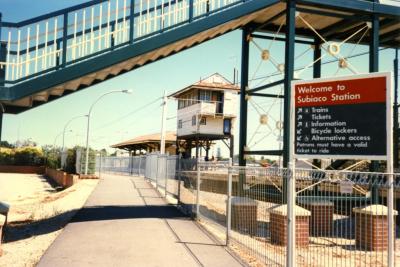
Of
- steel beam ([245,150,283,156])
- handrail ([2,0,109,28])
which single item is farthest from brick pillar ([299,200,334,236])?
handrail ([2,0,109,28])

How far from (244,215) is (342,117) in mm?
4088

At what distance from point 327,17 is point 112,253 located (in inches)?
399

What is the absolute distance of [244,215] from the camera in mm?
10344

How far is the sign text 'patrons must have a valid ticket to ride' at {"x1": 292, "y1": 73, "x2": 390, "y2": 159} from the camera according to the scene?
6.86 m

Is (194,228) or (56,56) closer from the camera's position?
(56,56)

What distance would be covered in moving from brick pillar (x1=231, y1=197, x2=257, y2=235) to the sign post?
2926 millimetres

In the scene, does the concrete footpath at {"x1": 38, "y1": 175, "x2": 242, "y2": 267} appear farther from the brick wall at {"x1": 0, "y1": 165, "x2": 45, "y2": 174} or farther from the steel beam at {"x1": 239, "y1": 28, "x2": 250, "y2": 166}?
the brick wall at {"x1": 0, "y1": 165, "x2": 45, "y2": 174}

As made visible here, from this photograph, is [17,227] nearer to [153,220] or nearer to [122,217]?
[122,217]

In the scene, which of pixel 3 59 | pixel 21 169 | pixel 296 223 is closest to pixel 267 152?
pixel 296 223

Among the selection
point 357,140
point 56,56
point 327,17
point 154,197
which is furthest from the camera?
point 154,197

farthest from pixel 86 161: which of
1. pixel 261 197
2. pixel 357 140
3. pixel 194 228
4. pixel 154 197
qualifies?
pixel 357 140

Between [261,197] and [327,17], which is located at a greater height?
[327,17]

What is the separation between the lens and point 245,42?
15016 mm

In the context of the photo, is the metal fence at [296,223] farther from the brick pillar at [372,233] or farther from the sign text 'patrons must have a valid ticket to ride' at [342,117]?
the sign text 'patrons must have a valid ticket to ride' at [342,117]
